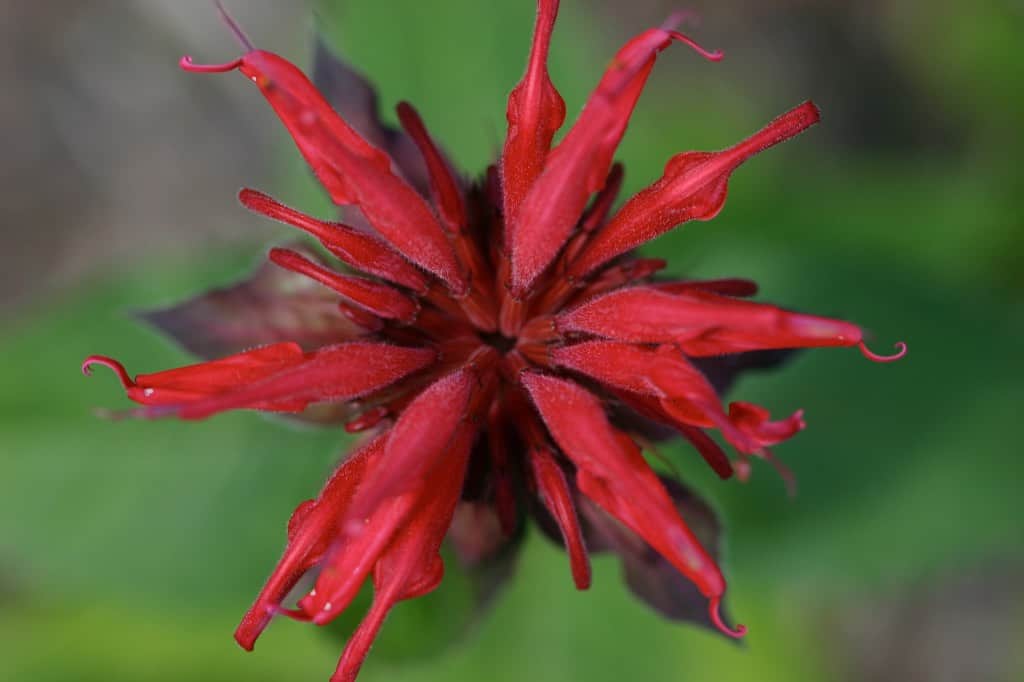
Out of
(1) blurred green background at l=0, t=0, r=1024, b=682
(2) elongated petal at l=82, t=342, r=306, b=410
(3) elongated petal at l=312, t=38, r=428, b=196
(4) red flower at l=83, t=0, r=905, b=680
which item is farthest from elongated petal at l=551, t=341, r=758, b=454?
(1) blurred green background at l=0, t=0, r=1024, b=682

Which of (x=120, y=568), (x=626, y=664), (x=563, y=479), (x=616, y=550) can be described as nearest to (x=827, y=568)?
(x=626, y=664)

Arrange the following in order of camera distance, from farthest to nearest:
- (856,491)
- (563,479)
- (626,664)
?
1. (626,664)
2. (856,491)
3. (563,479)

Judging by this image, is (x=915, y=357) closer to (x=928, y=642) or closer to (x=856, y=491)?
(x=856, y=491)

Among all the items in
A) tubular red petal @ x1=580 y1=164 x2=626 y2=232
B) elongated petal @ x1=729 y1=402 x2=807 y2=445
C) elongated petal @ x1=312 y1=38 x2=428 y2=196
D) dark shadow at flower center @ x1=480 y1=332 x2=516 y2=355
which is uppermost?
elongated petal @ x1=312 y1=38 x2=428 y2=196

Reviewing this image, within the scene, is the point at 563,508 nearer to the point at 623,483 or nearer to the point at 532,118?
the point at 623,483

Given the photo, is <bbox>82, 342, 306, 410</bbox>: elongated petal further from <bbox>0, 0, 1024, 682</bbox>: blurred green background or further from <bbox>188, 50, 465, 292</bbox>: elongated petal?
<bbox>0, 0, 1024, 682</bbox>: blurred green background
